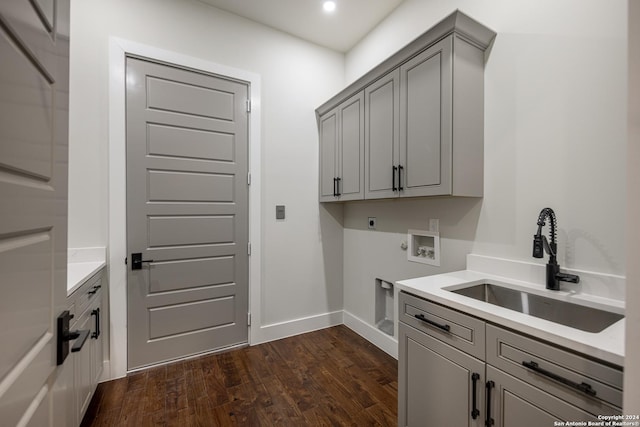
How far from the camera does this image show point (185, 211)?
2.51 meters

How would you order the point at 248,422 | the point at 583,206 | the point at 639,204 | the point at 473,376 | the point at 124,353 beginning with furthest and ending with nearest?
1. the point at 124,353
2. the point at 248,422
3. the point at 583,206
4. the point at 473,376
5. the point at 639,204

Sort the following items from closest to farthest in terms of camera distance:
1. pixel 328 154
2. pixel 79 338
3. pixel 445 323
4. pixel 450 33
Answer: pixel 79 338, pixel 445 323, pixel 450 33, pixel 328 154

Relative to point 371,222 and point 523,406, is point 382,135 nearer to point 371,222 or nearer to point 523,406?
point 371,222

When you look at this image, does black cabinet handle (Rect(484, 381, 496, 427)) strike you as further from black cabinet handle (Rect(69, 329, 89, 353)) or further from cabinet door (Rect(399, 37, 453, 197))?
black cabinet handle (Rect(69, 329, 89, 353))

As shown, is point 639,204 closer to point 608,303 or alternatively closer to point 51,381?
point 608,303

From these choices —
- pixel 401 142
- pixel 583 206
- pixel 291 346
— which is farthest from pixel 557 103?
pixel 291 346

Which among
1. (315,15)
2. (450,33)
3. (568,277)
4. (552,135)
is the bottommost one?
(568,277)

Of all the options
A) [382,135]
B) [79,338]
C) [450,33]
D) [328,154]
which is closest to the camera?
[79,338]

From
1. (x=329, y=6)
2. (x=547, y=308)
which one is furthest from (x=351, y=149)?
(x=547, y=308)

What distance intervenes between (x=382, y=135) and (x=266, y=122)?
124 cm

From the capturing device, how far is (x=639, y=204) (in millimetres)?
577

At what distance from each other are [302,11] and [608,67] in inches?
93.0

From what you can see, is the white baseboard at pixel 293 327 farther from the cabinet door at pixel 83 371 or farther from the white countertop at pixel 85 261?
the white countertop at pixel 85 261

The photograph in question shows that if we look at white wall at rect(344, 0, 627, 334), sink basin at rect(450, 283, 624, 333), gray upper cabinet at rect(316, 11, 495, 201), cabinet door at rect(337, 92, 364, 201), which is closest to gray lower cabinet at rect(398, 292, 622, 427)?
sink basin at rect(450, 283, 624, 333)
